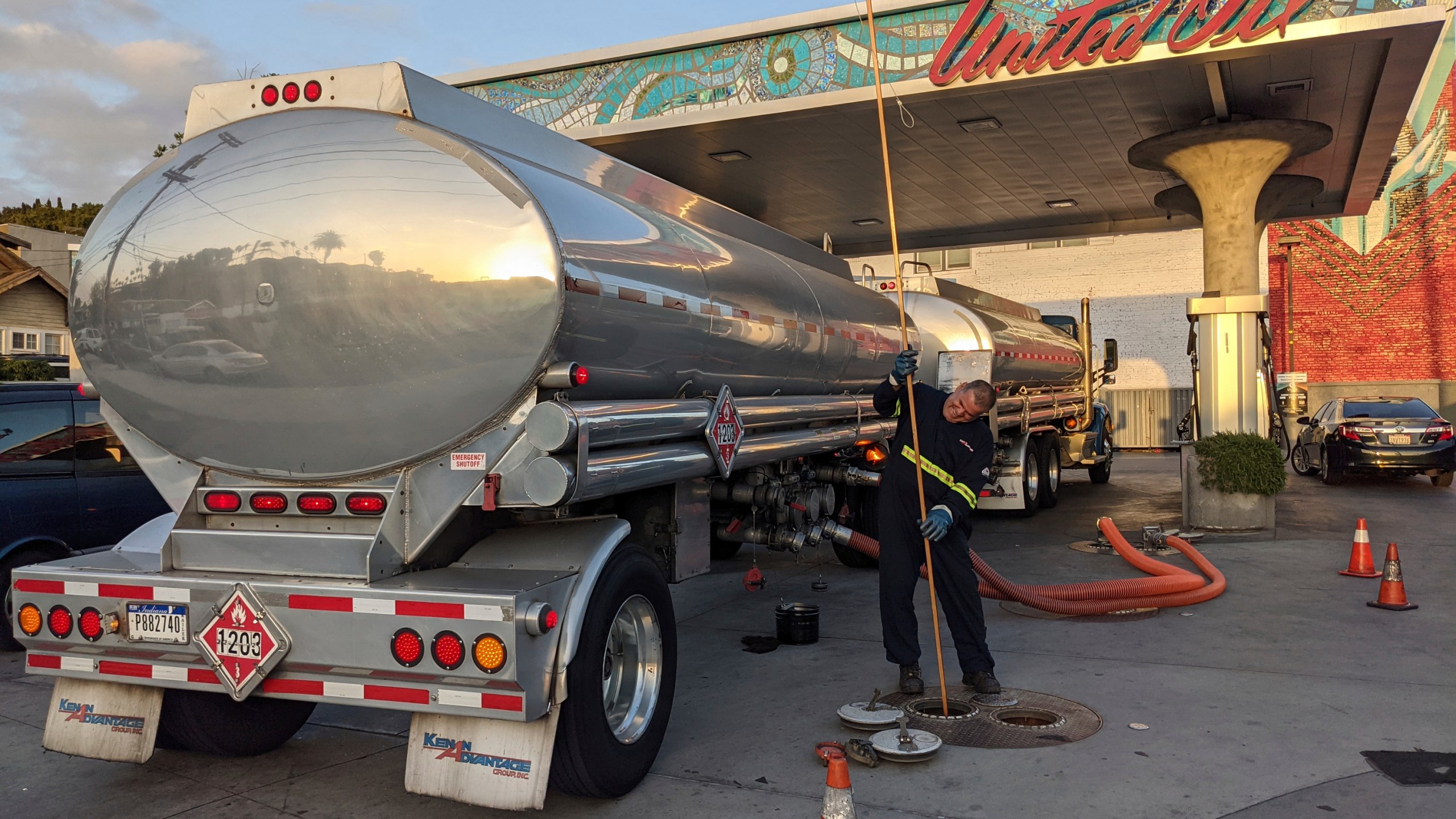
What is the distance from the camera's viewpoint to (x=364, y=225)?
4.26 m

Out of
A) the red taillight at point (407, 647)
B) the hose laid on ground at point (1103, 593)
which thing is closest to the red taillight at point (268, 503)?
the red taillight at point (407, 647)

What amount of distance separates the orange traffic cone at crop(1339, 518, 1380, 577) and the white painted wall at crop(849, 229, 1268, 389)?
70.4ft

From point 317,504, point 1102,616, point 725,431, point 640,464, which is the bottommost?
point 1102,616

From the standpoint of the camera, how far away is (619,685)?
498cm

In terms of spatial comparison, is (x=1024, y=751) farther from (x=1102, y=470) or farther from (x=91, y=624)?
Result: (x=1102, y=470)

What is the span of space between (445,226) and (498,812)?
2509 mm

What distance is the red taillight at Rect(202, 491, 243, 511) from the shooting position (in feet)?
15.4

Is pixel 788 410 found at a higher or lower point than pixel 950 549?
higher

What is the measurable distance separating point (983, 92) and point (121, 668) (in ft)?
36.3

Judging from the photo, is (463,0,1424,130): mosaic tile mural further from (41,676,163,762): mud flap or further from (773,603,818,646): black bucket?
(41,676,163,762): mud flap

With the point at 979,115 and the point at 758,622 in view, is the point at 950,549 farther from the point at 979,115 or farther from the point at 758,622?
the point at 979,115

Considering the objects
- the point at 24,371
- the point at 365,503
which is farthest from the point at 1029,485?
the point at 24,371

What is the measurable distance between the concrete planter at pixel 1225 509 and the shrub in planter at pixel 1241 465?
0.06 meters

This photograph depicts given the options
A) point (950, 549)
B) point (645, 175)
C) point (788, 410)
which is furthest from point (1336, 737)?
point (645, 175)
